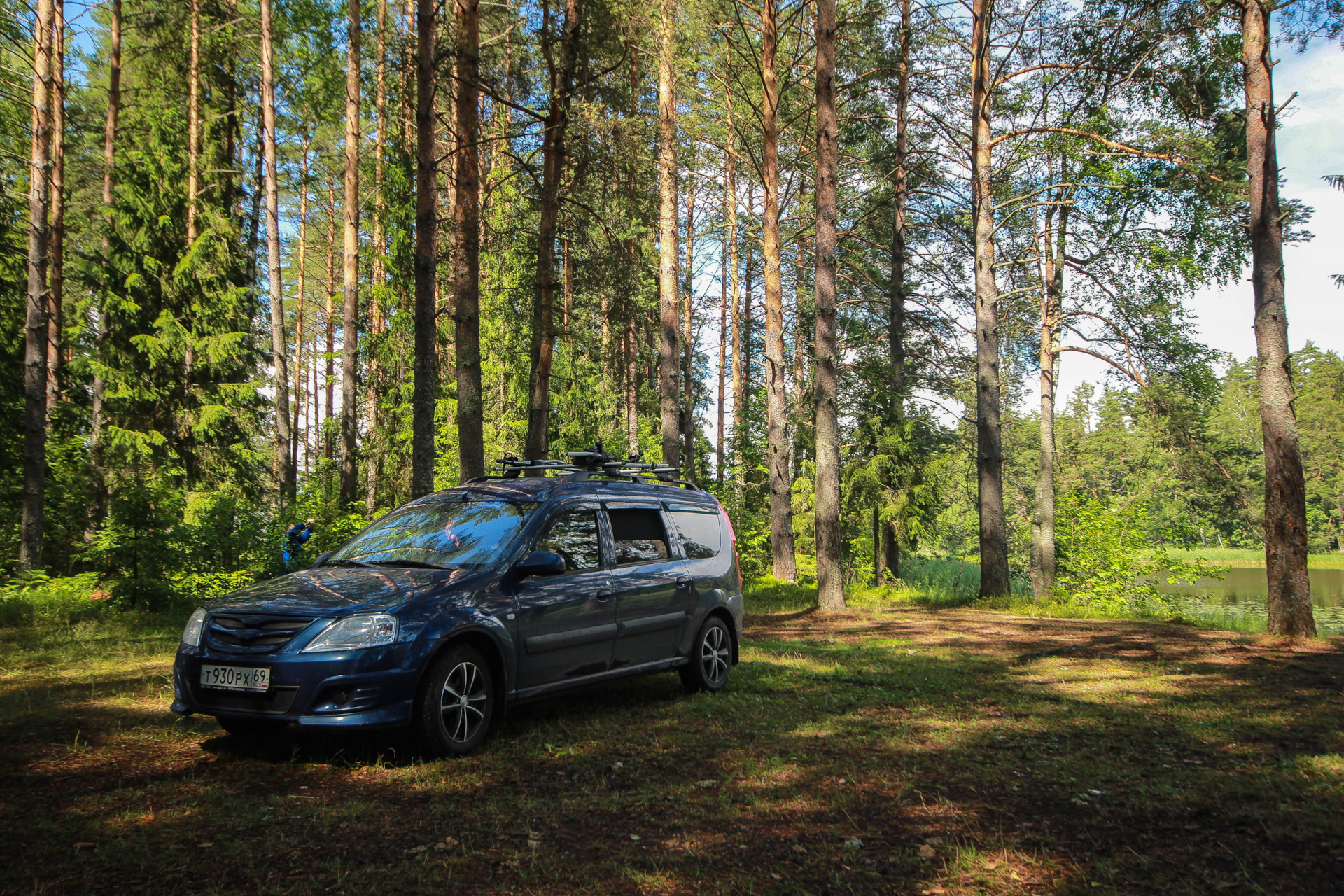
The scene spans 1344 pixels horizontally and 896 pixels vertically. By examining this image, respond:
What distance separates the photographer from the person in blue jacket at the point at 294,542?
13.9 metres

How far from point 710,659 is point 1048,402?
19167 millimetres

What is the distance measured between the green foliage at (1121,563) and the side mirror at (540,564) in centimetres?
A: 1593

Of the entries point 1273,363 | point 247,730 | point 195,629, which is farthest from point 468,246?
point 1273,363

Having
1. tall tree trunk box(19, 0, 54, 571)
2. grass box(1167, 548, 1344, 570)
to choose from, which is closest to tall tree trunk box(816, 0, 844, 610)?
tall tree trunk box(19, 0, 54, 571)

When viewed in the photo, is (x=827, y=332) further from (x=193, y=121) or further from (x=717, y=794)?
(x=193, y=121)

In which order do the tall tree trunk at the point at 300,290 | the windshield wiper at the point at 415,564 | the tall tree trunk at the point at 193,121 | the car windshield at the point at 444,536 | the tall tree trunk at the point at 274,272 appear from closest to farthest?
Answer: the windshield wiper at the point at 415,564
the car windshield at the point at 444,536
the tall tree trunk at the point at 274,272
the tall tree trunk at the point at 193,121
the tall tree trunk at the point at 300,290

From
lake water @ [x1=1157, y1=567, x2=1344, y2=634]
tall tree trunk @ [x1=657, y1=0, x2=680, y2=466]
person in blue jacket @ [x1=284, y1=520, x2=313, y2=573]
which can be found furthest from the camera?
lake water @ [x1=1157, y1=567, x2=1344, y2=634]

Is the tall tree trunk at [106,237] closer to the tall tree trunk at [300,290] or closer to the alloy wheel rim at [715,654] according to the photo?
the tall tree trunk at [300,290]

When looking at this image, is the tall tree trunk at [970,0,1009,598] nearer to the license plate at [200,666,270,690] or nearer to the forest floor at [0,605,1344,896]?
the forest floor at [0,605,1344,896]

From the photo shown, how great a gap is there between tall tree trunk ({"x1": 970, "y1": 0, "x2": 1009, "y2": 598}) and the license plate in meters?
15.9

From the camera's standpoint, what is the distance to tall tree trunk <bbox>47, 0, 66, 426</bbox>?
1517cm

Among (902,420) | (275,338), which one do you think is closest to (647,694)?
(275,338)

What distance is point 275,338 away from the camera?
727 inches

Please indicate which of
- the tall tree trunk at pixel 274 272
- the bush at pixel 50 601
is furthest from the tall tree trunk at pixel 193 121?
the bush at pixel 50 601
